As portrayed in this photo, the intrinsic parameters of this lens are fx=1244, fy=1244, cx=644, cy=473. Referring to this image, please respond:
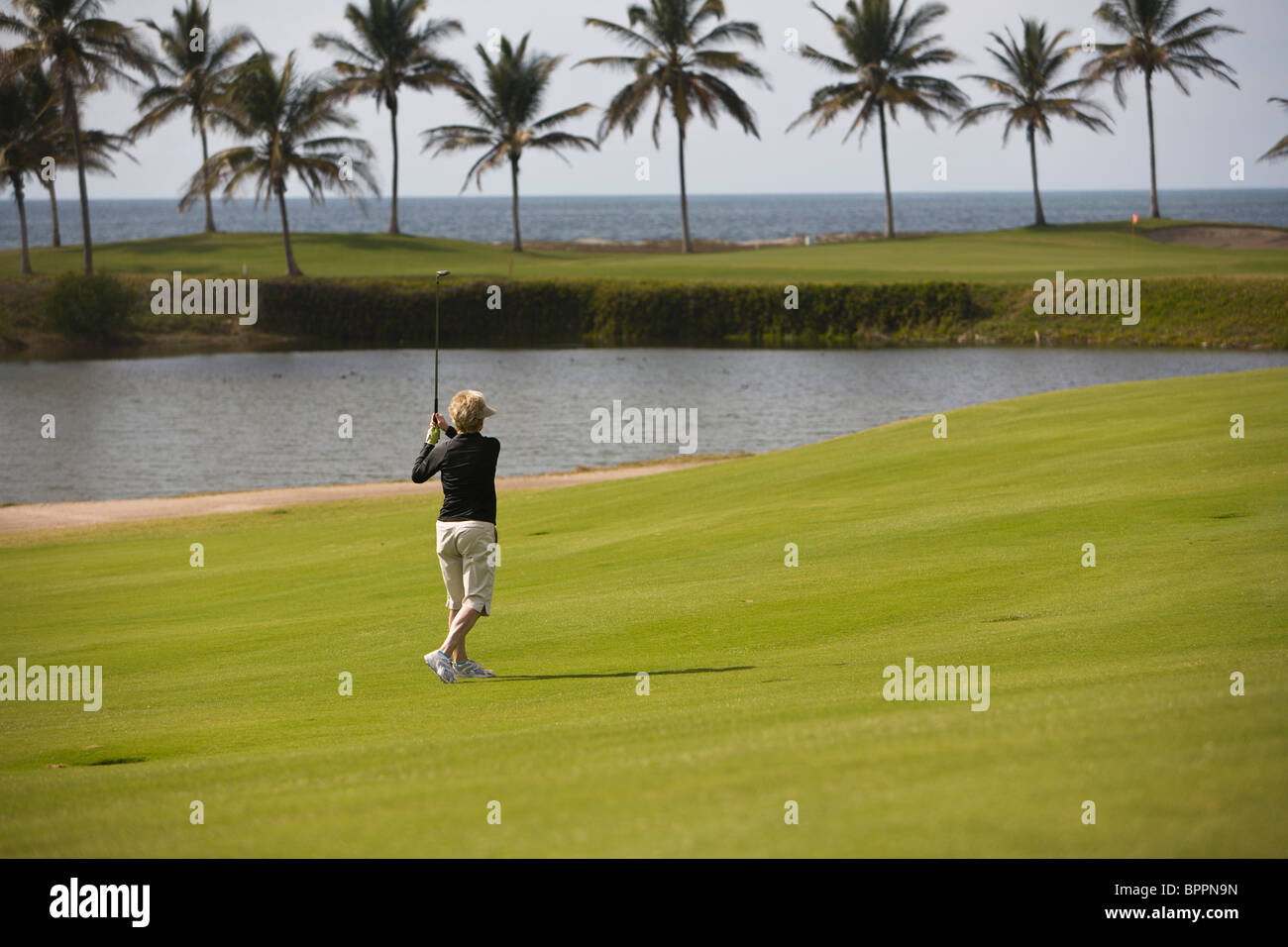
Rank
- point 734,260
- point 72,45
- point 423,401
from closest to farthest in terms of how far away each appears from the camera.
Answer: point 423,401 → point 72,45 → point 734,260

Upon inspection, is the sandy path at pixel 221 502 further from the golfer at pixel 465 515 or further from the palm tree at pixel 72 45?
the palm tree at pixel 72 45

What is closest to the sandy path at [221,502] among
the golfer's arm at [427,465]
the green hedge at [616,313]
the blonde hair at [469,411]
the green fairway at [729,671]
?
the green fairway at [729,671]

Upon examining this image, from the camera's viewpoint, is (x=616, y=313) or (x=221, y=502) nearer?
(x=221, y=502)

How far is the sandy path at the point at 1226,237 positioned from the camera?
75062 mm

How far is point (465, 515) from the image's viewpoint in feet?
33.1

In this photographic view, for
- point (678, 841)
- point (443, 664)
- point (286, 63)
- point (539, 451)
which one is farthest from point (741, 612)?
point (286, 63)

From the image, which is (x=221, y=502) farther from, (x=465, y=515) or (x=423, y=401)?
(x=465, y=515)

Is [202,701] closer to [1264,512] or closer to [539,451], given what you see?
[1264,512]

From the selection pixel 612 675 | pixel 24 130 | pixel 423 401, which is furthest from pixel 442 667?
Result: pixel 24 130

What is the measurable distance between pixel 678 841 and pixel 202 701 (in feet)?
21.3

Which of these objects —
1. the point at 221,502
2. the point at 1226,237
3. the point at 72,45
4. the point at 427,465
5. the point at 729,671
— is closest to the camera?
the point at 729,671

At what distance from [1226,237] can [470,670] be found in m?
77.5

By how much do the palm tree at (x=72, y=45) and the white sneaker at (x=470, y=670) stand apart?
192 feet

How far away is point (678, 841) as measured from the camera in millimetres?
4934
